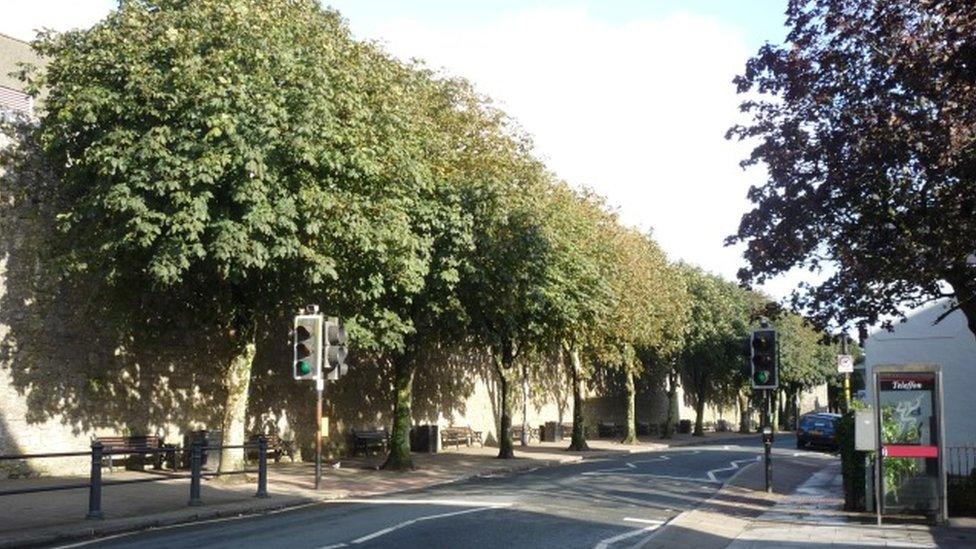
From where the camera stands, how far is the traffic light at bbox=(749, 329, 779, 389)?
2003 cm

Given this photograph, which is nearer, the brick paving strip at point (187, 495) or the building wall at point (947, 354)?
the brick paving strip at point (187, 495)

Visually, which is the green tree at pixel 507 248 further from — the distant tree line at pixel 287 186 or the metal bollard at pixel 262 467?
the metal bollard at pixel 262 467

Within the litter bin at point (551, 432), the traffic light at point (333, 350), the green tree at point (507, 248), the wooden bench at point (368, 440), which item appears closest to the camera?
the traffic light at point (333, 350)

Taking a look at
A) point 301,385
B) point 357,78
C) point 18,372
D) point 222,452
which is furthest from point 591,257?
point 18,372

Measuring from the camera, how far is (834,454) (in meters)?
37.2

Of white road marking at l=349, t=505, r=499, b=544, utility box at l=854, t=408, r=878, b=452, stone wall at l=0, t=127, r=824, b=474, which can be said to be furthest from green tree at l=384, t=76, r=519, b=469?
utility box at l=854, t=408, r=878, b=452

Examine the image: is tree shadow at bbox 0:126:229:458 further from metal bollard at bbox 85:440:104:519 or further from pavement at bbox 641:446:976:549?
pavement at bbox 641:446:976:549

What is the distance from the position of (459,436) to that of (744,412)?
40701 millimetres

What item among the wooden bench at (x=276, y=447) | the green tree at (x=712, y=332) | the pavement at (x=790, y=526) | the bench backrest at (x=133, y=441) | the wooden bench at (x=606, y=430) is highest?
the green tree at (x=712, y=332)

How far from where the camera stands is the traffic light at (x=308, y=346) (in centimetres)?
1912

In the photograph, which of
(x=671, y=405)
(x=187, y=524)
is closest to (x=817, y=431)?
(x=671, y=405)

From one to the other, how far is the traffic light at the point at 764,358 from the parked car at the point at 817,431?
68.3 ft

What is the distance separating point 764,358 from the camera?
66.1 feet

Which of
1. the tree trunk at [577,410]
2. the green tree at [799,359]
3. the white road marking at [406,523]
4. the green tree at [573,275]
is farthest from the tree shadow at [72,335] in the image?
the green tree at [799,359]
